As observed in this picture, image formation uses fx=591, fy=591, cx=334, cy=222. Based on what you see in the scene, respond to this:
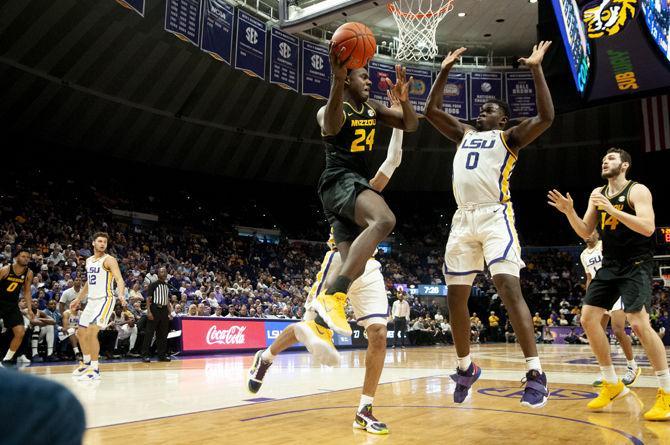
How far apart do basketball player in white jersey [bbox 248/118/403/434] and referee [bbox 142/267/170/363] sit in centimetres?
732

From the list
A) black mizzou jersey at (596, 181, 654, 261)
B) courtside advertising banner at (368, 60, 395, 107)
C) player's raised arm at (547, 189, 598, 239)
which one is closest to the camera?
black mizzou jersey at (596, 181, 654, 261)

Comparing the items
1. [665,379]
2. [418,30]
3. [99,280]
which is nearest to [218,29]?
[418,30]

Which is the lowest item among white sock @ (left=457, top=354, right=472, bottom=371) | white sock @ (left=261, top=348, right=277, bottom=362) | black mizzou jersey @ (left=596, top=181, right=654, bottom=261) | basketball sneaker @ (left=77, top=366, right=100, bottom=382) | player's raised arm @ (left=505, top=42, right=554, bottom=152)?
basketball sneaker @ (left=77, top=366, right=100, bottom=382)

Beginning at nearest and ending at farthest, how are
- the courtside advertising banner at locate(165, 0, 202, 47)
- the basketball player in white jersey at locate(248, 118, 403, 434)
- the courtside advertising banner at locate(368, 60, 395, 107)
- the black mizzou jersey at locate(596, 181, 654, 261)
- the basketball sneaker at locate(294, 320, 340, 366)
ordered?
the basketball sneaker at locate(294, 320, 340, 366) < the basketball player in white jersey at locate(248, 118, 403, 434) < the black mizzou jersey at locate(596, 181, 654, 261) < the courtside advertising banner at locate(165, 0, 202, 47) < the courtside advertising banner at locate(368, 60, 395, 107)

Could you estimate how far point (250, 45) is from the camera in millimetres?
15711

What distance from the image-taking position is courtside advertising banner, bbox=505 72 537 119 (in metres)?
20.6

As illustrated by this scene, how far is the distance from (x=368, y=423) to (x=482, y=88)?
61.2 ft

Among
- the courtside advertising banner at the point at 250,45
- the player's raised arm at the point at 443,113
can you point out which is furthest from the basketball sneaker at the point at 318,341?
the courtside advertising banner at the point at 250,45

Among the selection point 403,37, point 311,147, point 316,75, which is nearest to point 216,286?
point 316,75

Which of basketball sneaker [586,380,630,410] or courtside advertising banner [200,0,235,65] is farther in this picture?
courtside advertising banner [200,0,235,65]

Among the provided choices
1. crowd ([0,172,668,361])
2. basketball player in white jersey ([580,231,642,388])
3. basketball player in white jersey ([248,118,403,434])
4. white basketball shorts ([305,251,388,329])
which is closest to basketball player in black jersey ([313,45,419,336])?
basketball player in white jersey ([248,118,403,434])

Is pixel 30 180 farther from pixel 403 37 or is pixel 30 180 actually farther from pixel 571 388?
pixel 571 388

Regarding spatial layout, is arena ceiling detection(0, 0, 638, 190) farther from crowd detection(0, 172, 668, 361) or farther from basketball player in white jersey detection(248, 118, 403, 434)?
basketball player in white jersey detection(248, 118, 403, 434)

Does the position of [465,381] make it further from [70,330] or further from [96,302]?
[70,330]
